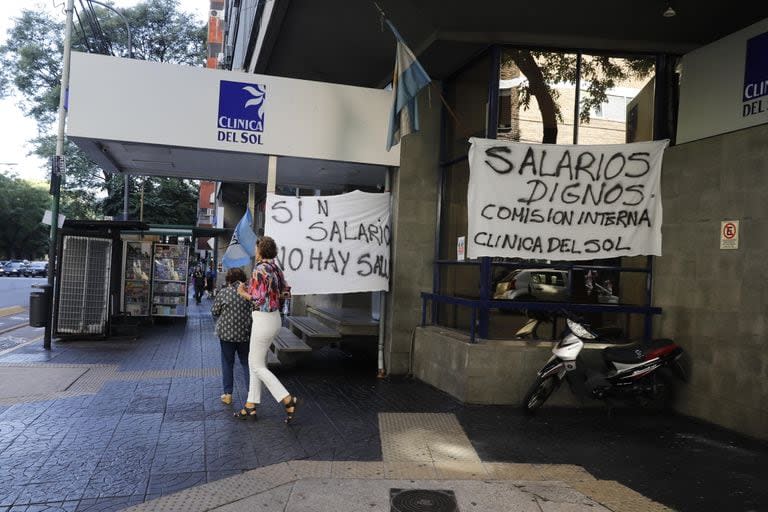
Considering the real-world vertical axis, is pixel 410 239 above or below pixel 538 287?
above

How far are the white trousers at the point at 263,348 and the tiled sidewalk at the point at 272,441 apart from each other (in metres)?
0.41

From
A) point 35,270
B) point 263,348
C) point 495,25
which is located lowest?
point 35,270

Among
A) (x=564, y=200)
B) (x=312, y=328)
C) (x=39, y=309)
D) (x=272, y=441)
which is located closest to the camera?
(x=272, y=441)

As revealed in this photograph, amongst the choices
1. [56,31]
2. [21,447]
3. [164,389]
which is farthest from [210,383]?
[56,31]

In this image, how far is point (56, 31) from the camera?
35125 millimetres

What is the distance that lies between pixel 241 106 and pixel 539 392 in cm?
509

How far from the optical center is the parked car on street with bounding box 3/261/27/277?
2188 inches

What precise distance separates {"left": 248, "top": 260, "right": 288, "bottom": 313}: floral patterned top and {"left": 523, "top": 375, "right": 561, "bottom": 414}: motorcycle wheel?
303cm

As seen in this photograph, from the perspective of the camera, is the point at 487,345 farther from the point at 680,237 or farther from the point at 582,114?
the point at 582,114

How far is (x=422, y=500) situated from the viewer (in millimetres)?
4254

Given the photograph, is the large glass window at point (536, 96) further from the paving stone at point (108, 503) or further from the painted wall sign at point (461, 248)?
the paving stone at point (108, 503)

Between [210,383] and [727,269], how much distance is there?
21.4ft

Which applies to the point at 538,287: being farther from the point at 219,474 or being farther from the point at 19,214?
the point at 19,214

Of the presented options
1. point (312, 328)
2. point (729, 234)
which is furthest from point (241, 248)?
point (729, 234)
